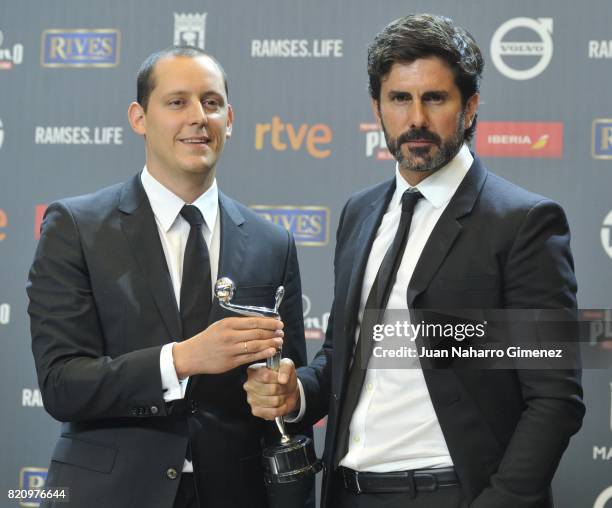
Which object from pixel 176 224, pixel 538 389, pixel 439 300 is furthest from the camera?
pixel 176 224

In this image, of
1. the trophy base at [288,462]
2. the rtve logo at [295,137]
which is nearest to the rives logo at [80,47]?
the rtve logo at [295,137]

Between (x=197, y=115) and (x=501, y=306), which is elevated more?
(x=197, y=115)

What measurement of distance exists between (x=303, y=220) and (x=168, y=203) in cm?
129

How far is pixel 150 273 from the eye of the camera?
2.35 meters

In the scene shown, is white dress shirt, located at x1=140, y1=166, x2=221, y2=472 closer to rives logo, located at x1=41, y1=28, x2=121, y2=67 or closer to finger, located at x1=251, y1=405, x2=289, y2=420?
finger, located at x1=251, y1=405, x2=289, y2=420

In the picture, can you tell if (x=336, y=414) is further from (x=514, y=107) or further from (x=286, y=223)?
(x=514, y=107)

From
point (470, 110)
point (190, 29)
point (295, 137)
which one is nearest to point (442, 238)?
point (470, 110)

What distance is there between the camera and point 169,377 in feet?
7.22

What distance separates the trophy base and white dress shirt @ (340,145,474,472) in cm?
12

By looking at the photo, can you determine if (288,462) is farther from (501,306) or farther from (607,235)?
(607,235)

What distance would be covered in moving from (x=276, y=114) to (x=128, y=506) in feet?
6.68

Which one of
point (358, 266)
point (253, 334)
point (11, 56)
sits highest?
point (11, 56)

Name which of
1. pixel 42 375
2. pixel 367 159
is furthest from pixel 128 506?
pixel 367 159

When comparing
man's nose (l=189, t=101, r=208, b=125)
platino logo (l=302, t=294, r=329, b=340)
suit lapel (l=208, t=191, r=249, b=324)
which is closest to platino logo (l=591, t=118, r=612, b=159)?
platino logo (l=302, t=294, r=329, b=340)
